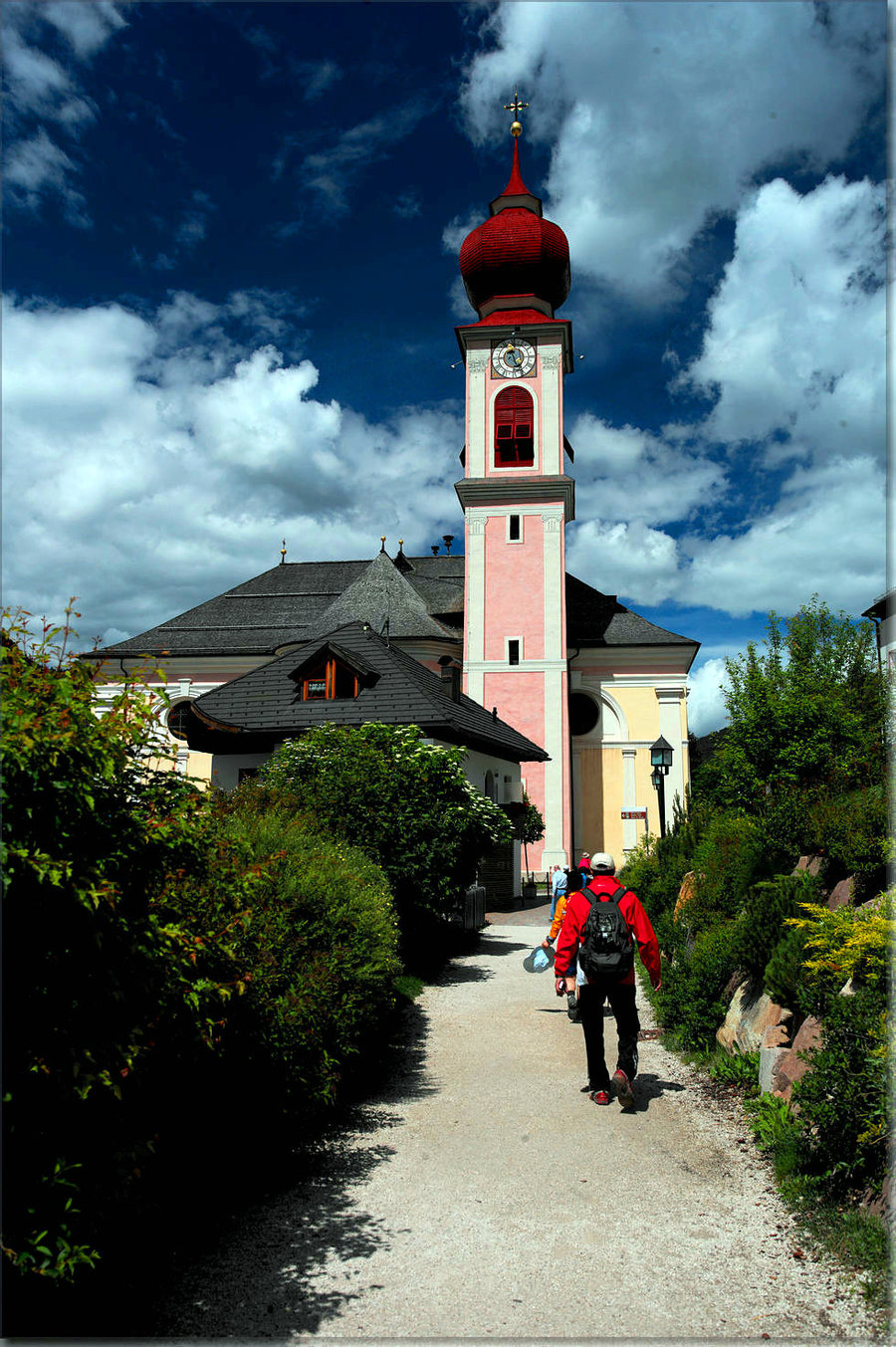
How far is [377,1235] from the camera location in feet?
14.7

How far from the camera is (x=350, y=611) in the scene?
33.2m

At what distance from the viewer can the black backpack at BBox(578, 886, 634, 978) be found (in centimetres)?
663

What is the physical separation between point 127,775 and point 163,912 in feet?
1.95

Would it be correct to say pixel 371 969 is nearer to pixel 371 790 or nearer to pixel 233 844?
pixel 233 844

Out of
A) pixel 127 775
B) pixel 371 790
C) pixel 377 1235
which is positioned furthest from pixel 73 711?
pixel 371 790

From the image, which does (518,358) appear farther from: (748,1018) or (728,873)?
(748,1018)

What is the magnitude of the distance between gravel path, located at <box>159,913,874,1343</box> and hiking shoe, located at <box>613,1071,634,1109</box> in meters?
0.11

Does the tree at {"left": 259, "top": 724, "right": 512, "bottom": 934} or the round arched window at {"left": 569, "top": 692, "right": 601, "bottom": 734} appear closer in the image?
the tree at {"left": 259, "top": 724, "right": 512, "bottom": 934}

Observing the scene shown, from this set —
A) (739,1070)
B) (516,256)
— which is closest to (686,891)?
(739,1070)

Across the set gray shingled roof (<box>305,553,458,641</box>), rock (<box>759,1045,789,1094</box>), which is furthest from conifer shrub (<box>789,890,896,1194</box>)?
gray shingled roof (<box>305,553,458,641</box>)

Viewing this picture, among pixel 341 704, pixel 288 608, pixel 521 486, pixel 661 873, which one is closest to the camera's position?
pixel 661 873

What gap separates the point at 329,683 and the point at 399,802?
737 centimetres

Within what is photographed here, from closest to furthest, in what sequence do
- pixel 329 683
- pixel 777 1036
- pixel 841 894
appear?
pixel 777 1036
pixel 841 894
pixel 329 683

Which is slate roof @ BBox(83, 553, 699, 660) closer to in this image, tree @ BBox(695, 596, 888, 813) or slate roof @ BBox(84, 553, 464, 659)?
slate roof @ BBox(84, 553, 464, 659)
